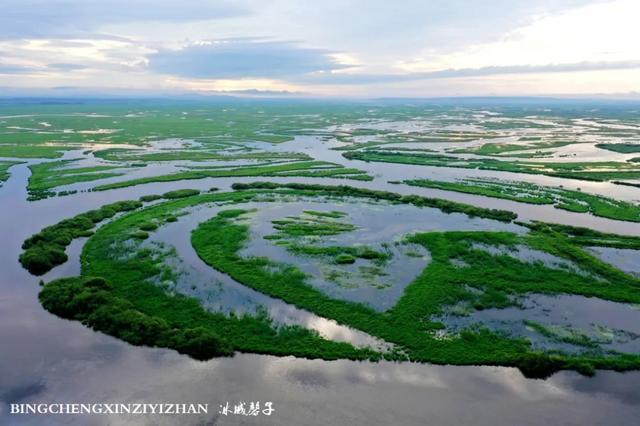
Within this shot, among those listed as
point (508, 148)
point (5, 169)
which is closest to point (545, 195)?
point (508, 148)

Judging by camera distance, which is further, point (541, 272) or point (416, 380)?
point (541, 272)

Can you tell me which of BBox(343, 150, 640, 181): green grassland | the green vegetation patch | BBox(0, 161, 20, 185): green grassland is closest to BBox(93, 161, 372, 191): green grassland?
BBox(343, 150, 640, 181): green grassland

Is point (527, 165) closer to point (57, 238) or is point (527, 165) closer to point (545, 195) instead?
point (545, 195)

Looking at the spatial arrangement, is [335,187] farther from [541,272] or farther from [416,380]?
[416,380]

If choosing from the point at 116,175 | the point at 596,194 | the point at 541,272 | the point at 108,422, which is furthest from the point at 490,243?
the point at 116,175

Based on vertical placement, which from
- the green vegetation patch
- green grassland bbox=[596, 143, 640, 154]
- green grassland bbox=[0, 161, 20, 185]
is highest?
green grassland bbox=[596, 143, 640, 154]

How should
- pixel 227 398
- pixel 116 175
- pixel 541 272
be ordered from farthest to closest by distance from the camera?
pixel 116 175
pixel 541 272
pixel 227 398

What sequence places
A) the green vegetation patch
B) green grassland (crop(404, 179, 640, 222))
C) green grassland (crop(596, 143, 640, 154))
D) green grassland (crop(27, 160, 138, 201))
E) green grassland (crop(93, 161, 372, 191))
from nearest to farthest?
the green vegetation patch < green grassland (crop(404, 179, 640, 222)) < green grassland (crop(27, 160, 138, 201)) < green grassland (crop(93, 161, 372, 191)) < green grassland (crop(596, 143, 640, 154))

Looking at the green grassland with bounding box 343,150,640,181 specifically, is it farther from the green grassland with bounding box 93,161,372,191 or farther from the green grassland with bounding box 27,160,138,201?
the green grassland with bounding box 27,160,138,201
